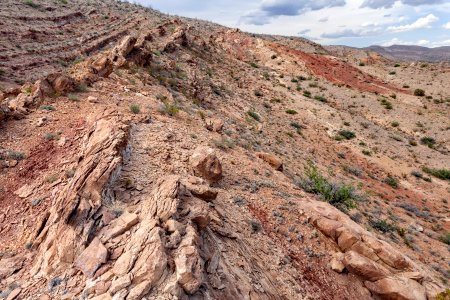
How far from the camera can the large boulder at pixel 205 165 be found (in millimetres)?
9211

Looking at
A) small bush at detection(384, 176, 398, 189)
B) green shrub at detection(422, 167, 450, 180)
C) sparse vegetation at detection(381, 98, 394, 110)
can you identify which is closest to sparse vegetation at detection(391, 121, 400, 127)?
sparse vegetation at detection(381, 98, 394, 110)

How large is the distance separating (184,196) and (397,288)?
5.51 metres

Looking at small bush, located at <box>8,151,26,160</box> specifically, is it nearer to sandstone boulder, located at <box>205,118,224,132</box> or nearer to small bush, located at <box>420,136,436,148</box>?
sandstone boulder, located at <box>205,118,224,132</box>

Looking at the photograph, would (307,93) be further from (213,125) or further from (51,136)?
(51,136)

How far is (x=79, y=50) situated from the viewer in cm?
2612

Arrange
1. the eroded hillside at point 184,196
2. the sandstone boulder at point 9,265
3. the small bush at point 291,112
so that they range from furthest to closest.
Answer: the small bush at point 291,112 < the sandstone boulder at point 9,265 < the eroded hillside at point 184,196

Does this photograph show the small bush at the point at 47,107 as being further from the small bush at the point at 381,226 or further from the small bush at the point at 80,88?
the small bush at the point at 381,226

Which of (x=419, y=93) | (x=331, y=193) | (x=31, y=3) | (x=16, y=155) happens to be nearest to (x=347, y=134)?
(x=331, y=193)

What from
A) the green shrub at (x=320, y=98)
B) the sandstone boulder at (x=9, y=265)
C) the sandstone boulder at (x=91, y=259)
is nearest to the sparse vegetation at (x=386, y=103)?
the green shrub at (x=320, y=98)

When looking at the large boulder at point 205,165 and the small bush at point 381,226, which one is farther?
the small bush at point 381,226

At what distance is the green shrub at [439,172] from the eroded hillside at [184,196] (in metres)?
0.12

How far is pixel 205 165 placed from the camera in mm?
9312

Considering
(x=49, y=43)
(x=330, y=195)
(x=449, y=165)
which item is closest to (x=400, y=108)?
(x=449, y=165)

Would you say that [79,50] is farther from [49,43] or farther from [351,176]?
[351,176]
